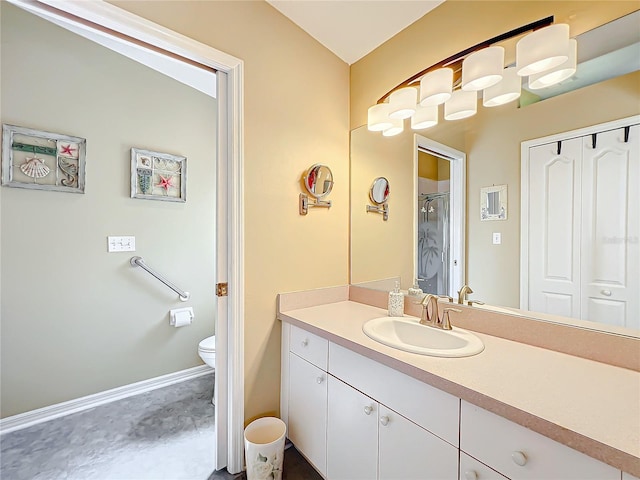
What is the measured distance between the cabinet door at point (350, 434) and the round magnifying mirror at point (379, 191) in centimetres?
112

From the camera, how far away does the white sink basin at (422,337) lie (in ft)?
3.26

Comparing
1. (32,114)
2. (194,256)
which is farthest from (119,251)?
(32,114)

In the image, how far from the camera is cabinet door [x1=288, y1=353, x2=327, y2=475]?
129 centimetres

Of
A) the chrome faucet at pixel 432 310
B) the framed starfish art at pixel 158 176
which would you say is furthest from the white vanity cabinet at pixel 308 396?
the framed starfish art at pixel 158 176

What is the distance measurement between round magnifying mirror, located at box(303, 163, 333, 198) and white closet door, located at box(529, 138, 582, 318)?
1030 mm

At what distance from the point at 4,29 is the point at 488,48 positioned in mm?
2727

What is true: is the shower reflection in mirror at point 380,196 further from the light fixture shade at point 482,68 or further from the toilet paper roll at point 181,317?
the toilet paper roll at point 181,317

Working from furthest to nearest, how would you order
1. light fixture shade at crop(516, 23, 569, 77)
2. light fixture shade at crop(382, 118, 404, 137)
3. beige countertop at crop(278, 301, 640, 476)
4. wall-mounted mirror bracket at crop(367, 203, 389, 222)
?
wall-mounted mirror bracket at crop(367, 203, 389, 222) < light fixture shade at crop(382, 118, 404, 137) < light fixture shade at crop(516, 23, 569, 77) < beige countertop at crop(278, 301, 640, 476)

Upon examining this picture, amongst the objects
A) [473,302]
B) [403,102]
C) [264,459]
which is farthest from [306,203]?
[264,459]

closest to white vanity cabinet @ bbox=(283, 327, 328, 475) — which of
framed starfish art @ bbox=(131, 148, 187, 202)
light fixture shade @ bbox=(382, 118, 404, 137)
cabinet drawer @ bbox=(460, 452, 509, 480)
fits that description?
cabinet drawer @ bbox=(460, 452, 509, 480)

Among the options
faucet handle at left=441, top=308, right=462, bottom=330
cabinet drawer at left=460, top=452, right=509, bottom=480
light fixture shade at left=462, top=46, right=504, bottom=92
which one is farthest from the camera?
faucet handle at left=441, top=308, right=462, bottom=330

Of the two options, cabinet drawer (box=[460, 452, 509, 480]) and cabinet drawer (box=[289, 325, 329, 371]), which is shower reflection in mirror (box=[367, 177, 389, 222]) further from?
cabinet drawer (box=[460, 452, 509, 480])

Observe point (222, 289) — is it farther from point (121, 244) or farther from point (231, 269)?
point (121, 244)

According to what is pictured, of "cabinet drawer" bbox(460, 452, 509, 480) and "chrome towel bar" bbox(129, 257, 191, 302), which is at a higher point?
"chrome towel bar" bbox(129, 257, 191, 302)
